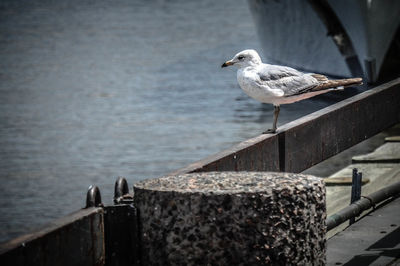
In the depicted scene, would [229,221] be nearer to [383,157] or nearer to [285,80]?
[285,80]

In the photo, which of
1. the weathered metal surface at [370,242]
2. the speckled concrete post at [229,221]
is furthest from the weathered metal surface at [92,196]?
the weathered metal surface at [370,242]

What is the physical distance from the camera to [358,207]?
18.1 ft

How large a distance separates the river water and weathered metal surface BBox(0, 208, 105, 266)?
264cm

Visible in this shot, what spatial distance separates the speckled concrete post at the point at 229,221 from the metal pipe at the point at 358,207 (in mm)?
1246

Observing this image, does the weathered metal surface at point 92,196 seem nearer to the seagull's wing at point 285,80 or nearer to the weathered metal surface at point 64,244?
the weathered metal surface at point 64,244

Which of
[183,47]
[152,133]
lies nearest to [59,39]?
[183,47]

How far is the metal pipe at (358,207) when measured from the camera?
515cm

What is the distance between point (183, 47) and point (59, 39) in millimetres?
11367

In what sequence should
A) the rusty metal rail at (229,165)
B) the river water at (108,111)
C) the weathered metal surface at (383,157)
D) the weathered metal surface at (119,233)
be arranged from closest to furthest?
1. the rusty metal rail at (229,165)
2. the weathered metal surface at (119,233)
3. the weathered metal surface at (383,157)
4. the river water at (108,111)

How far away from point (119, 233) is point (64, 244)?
473mm

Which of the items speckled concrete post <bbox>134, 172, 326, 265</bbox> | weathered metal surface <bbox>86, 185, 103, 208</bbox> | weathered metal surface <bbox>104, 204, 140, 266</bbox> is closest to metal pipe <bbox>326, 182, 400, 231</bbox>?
speckled concrete post <bbox>134, 172, 326, 265</bbox>

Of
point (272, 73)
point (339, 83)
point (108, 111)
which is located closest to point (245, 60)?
point (272, 73)

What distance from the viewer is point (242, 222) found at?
12.1ft

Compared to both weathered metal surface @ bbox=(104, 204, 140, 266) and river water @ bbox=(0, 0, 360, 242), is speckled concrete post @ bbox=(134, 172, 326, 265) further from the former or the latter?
river water @ bbox=(0, 0, 360, 242)
